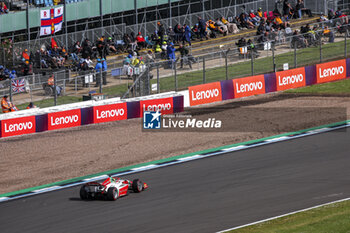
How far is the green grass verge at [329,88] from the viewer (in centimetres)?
3161

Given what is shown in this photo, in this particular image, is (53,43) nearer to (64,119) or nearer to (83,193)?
(64,119)

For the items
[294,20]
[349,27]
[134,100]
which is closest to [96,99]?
[134,100]

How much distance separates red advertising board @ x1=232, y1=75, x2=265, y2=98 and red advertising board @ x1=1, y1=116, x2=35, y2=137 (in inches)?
405

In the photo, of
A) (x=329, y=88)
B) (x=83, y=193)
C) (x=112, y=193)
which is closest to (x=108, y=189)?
(x=112, y=193)

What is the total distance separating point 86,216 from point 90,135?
1046 cm

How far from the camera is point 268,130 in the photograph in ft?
81.6

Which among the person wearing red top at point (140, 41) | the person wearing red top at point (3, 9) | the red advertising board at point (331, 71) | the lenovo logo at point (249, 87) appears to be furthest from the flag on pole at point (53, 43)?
the red advertising board at point (331, 71)

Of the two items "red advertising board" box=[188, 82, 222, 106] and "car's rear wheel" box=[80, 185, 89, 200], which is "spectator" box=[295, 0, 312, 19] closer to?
"red advertising board" box=[188, 82, 222, 106]

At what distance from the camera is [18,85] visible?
28.4 metres

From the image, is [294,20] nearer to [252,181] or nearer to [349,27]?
[349,27]

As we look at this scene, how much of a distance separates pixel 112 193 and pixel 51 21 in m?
22.3

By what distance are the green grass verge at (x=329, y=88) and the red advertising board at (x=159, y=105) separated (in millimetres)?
6704

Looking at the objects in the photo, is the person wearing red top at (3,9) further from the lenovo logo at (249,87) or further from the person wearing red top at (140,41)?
the lenovo logo at (249,87)

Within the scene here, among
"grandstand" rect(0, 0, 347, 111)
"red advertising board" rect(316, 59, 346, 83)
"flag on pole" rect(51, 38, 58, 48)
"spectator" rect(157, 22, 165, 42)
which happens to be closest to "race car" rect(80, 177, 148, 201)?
"grandstand" rect(0, 0, 347, 111)
